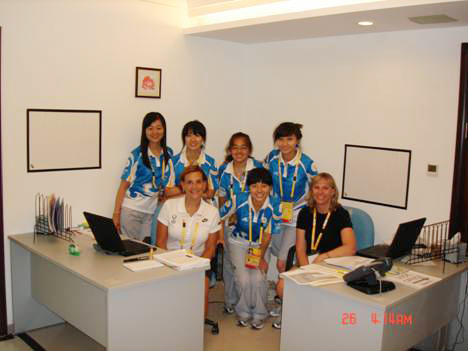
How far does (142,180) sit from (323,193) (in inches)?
61.5

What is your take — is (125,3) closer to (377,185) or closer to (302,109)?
(302,109)

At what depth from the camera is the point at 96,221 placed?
3.43m

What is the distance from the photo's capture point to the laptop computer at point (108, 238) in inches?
133

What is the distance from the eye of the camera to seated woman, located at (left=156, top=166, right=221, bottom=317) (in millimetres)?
3902

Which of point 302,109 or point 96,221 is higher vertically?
point 302,109

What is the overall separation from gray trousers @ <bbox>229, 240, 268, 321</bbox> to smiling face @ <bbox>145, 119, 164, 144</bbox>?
1.09m

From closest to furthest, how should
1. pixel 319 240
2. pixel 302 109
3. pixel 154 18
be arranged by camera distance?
pixel 319 240, pixel 154 18, pixel 302 109

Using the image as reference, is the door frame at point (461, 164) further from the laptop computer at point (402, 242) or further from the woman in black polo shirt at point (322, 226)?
the woman in black polo shirt at point (322, 226)

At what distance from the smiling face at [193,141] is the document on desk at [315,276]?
169 cm

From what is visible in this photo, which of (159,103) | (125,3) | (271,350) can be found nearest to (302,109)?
(159,103)

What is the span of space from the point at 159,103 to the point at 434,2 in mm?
2466

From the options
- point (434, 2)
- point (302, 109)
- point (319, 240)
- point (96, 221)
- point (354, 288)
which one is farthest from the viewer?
point (302, 109)

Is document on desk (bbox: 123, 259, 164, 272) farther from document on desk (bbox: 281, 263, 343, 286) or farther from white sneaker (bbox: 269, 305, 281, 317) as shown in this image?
white sneaker (bbox: 269, 305, 281, 317)

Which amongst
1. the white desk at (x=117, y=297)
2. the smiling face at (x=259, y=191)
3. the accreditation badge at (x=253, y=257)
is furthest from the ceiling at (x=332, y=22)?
the white desk at (x=117, y=297)
